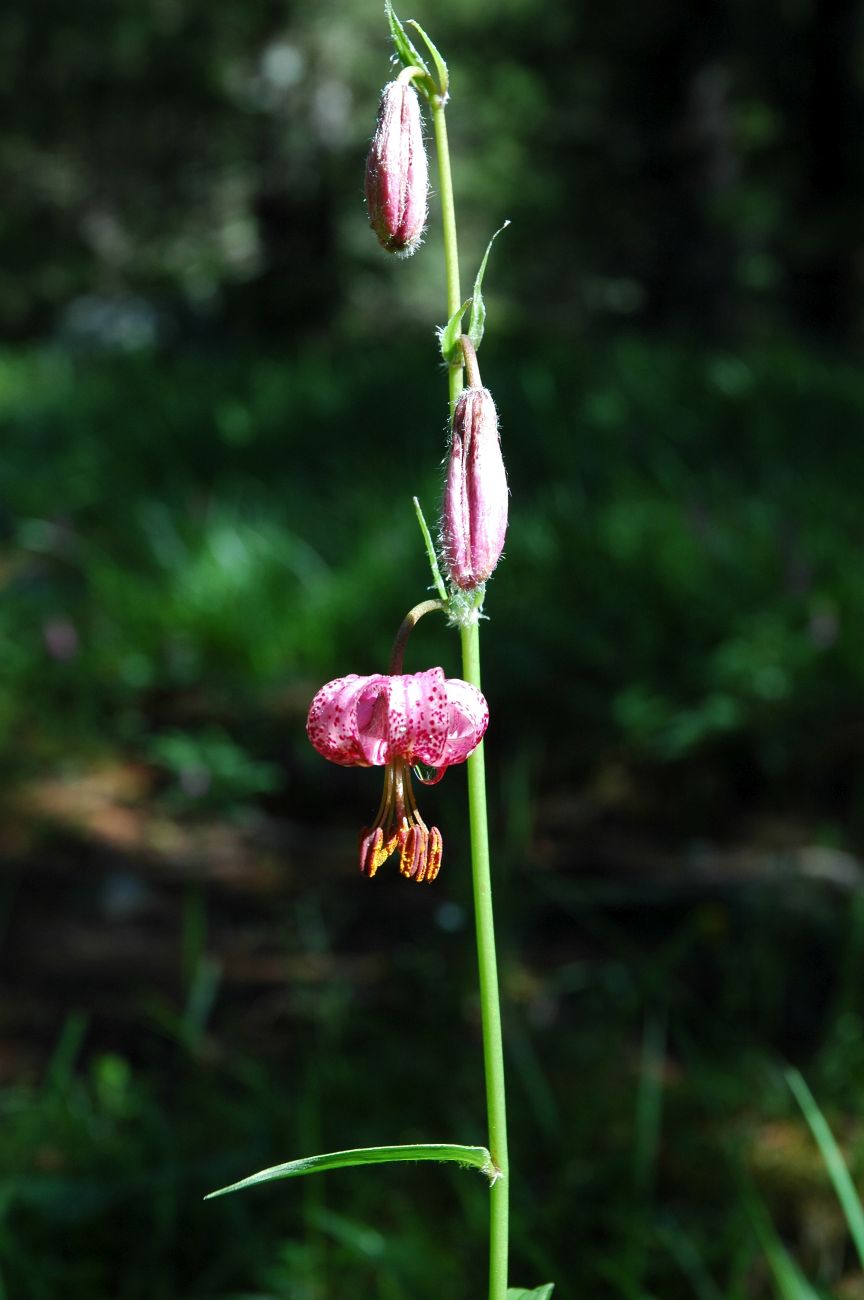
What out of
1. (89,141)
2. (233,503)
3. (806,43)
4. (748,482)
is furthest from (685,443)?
(89,141)

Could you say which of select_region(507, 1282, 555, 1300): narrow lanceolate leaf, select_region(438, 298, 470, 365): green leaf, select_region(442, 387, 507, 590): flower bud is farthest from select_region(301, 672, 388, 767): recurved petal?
select_region(507, 1282, 555, 1300): narrow lanceolate leaf

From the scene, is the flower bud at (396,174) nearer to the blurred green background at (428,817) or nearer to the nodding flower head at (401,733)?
the nodding flower head at (401,733)

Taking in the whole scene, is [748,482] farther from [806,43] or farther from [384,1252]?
[806,43]

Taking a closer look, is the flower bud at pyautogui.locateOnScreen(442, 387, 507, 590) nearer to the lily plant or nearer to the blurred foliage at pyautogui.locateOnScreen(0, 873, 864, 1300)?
the lily plant

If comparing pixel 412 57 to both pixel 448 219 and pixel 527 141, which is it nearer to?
pixel 448 219

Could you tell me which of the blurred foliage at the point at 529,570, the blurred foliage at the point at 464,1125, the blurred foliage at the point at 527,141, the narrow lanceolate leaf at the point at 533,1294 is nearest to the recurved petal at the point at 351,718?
the narrow lanceolate leaf at the point at 533,1294

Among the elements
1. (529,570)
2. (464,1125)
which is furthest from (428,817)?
(464,1125)

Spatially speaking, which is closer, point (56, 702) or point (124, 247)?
point (56, 702)
